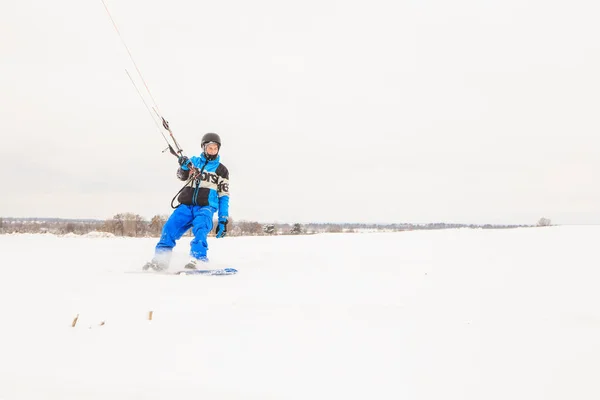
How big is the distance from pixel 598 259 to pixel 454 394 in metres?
3.16

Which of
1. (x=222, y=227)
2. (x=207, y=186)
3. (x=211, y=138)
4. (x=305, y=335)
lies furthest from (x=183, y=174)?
(x=305, y=335)

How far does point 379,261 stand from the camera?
439cm

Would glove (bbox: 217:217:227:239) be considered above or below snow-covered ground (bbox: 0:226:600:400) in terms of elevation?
above

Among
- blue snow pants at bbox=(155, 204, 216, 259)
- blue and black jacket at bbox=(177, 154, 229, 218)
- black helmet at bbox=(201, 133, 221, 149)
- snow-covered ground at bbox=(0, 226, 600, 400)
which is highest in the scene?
black helmet at bbox=(201, 133, 221, 149)

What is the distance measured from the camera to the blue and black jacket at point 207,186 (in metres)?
4.94

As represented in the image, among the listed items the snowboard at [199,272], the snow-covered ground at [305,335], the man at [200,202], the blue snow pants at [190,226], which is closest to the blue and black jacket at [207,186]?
the man at [200,202]

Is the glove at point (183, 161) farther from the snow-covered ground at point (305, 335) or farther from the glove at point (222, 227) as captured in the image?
the snow-covered ground at point (305, 335)

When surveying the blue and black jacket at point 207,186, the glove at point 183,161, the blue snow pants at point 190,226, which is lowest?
the blue snow pants at point 190,226

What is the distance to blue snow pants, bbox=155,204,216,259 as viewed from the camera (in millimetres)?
4680

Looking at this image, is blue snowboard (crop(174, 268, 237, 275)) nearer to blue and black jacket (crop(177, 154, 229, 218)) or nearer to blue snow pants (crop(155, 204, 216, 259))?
blue snow pants (crop(155, 204, 216, 259))

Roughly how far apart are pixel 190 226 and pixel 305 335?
3398mm

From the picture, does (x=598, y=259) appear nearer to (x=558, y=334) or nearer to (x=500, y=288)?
(x=500, y=288)

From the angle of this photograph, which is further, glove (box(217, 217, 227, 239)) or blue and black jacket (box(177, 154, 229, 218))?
glove (box(217, 217, 227, 239))

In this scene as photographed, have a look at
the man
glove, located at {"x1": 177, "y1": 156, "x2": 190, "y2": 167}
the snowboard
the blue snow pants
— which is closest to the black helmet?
the man
